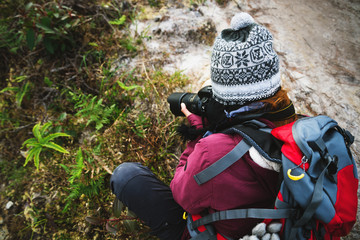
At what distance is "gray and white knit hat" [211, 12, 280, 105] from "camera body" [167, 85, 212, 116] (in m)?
0.37

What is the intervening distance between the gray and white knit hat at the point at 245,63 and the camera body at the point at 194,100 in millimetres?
369

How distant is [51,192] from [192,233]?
181 cm

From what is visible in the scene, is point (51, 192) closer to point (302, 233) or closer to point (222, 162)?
point (222, 162)

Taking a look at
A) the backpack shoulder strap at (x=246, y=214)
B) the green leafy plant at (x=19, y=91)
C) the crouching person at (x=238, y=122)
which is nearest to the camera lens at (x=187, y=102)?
the crouching person at (x=238, y=122)

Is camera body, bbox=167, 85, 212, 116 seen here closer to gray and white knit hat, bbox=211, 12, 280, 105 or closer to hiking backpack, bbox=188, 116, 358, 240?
gray and white knit hat, bbox=211, 12, 280, 105

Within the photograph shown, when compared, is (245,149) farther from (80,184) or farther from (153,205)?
(80,184)

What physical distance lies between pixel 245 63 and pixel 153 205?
3.91 feet

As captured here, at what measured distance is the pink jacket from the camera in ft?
3.61

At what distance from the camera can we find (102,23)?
311 cm

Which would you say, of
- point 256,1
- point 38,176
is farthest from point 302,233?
point 256,1

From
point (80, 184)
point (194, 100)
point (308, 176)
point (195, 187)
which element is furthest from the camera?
point (80, 184)

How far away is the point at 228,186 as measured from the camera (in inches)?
43.4

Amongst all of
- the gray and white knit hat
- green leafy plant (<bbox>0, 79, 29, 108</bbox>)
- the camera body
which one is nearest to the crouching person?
the gray and white knit hat

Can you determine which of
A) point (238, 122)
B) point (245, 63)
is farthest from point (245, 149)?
point (245, 63)
